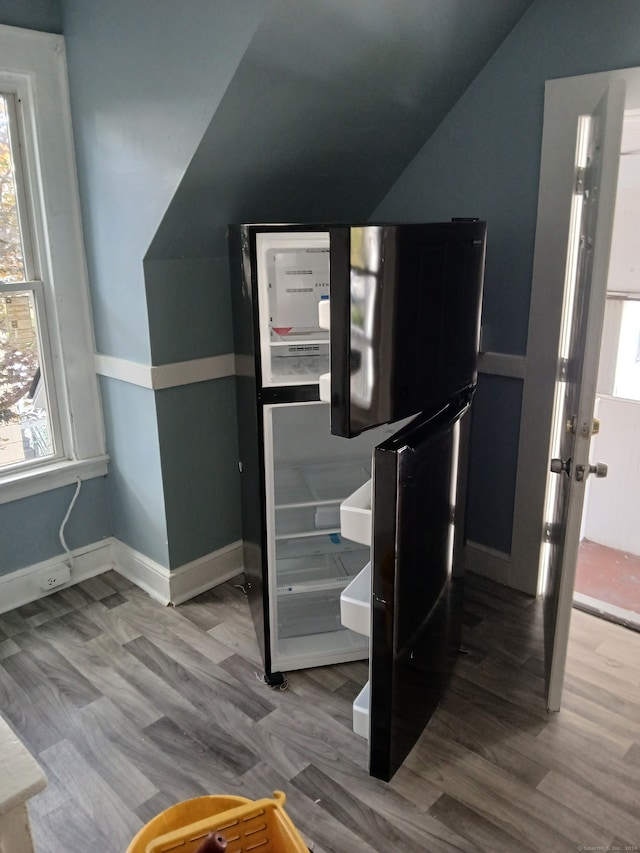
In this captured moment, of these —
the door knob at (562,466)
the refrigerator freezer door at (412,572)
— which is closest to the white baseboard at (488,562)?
the refrigerator freezer door at (412,572)

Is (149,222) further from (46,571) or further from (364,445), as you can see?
(46,571)

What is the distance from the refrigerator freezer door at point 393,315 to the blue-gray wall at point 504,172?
0.85 metres

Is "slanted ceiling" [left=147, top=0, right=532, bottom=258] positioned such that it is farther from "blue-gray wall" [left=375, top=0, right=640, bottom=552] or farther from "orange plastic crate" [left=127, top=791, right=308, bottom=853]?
"orange plastic crate" [left=127, top=791, right=308, bottom=853]

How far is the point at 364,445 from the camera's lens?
2.64 meters

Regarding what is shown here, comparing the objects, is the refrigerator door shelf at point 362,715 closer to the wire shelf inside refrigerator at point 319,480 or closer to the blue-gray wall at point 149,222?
the wire shelf inside refrigerator at point 319,480

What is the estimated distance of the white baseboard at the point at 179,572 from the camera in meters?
2.70

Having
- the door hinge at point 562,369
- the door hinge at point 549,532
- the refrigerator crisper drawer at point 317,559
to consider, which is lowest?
the refrigerator crisper drawer at point 317,559

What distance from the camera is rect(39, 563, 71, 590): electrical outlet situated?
9.00 ft

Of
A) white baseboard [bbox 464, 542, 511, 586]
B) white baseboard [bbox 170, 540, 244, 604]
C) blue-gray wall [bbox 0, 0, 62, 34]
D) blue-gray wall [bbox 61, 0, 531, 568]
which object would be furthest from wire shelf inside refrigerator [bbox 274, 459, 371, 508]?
blue-gray wall [bbox 0, 0, 62, 34]

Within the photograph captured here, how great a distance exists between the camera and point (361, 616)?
1822 mm

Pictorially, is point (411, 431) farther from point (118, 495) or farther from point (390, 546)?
point (118, 495)

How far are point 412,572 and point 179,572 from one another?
126 cm

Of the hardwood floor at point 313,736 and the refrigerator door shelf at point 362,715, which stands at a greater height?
the refrigerator door shelf at point 362,715

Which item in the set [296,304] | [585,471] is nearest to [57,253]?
[296,304]
